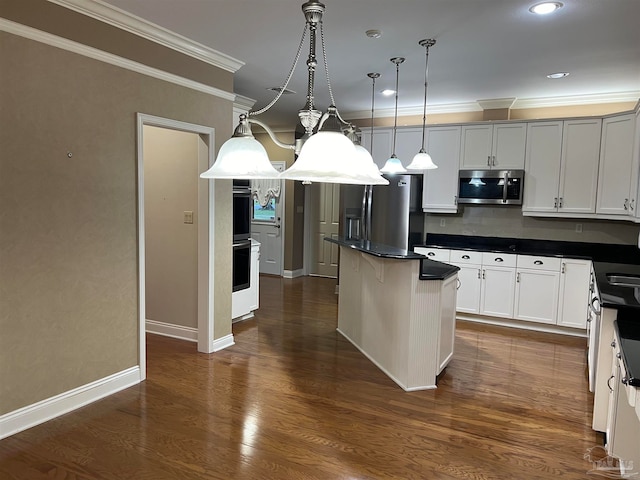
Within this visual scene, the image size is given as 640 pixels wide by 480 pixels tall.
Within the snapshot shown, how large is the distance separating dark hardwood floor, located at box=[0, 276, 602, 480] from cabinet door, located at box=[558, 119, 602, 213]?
175cm

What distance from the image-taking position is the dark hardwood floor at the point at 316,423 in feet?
7.99

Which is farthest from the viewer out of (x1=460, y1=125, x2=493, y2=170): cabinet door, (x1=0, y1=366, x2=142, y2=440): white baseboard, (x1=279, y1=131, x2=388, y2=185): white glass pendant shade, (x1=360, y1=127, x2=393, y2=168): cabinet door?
(x1=360, y1=127, x2=393, y2=168): cabinet door

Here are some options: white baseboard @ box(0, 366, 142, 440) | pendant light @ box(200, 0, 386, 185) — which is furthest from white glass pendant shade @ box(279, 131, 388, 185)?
white baseboard @ box(0, 366, 142, 440)

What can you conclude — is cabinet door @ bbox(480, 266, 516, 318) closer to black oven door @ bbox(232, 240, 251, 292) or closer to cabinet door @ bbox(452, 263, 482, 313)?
cabinet door @ bbox(452, 263, 482, 313)

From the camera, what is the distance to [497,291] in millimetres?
5289

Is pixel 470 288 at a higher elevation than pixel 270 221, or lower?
lower

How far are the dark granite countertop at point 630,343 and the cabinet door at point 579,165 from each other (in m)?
2.82

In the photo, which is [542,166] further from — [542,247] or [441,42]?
[441,42]

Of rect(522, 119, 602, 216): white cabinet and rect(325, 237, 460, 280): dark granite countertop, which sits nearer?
rect(325, 237, 460, 280): dark granite countertop

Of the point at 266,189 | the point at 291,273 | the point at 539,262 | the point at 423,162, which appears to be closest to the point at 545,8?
the point at 423,162

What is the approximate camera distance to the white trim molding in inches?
101

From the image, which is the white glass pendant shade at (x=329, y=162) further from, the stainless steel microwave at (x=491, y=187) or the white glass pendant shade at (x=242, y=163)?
the stainless steel microwave at (x=491, y=187)

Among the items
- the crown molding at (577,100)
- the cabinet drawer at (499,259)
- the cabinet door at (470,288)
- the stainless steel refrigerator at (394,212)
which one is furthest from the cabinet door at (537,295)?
the crown molding at (577,100)

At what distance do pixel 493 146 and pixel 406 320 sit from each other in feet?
9.94
